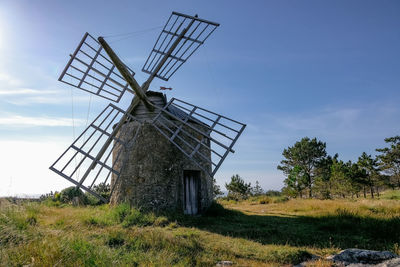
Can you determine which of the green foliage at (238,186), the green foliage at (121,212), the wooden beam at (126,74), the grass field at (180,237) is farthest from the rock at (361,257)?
the green foliage at (238,186)

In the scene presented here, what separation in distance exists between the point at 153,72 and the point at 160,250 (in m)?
7.52

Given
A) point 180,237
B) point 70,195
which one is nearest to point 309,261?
point 180,237

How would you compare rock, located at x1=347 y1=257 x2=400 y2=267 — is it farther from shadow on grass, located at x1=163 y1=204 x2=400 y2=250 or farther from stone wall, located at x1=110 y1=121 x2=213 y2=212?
stone wall, located at x1=110 y1=121 x2=213 y2=212

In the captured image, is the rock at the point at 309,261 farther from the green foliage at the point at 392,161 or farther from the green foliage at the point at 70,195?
the green foliage at the point at 392,161

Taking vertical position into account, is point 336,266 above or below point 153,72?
below

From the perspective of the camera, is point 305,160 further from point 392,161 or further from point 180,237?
point 180,237

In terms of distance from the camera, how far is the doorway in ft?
32.9

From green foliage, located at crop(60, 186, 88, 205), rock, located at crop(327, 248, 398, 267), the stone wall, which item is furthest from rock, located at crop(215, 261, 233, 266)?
green foliage, located at crop(60, 186, 88, 205)

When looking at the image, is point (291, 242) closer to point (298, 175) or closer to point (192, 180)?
point (192, 180)

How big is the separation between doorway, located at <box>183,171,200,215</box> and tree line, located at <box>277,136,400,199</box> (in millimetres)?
21344

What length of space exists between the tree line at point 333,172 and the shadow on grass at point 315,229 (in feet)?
69.5

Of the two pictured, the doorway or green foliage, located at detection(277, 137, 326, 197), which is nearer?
the doorway

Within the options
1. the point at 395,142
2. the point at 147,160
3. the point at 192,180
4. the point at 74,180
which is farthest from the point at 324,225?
→ the point at 395,142

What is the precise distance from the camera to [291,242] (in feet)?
19.3
